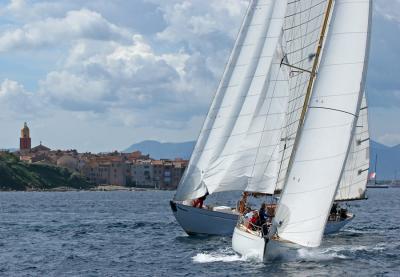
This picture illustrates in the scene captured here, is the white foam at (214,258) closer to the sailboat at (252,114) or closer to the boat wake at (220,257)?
the boat wake at (220,257)

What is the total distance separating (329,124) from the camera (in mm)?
35750

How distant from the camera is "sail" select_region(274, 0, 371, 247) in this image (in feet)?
116

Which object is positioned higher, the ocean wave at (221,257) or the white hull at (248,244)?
the white hull at (248,244)

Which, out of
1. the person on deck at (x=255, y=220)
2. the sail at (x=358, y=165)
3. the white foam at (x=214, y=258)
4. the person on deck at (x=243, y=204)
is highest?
the sail at (x=358, y=165)

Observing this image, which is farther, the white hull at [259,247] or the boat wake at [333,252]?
the boat wake at [333,252]

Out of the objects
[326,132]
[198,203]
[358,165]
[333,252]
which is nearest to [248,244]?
[326,132]

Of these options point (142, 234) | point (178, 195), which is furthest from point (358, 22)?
point (142, 234)

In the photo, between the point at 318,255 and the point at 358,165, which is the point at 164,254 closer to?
the point at 318,255

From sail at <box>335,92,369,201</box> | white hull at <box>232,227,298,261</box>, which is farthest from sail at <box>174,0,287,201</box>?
sail at <box>335,92,369,201</box>

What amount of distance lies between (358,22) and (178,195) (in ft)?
64.4

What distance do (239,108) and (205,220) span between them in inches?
265

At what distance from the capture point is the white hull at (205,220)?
5172 centimetres

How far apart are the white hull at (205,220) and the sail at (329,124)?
15.0 meters

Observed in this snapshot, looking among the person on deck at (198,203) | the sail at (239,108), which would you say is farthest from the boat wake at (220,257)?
the person on deck at (198,203)
